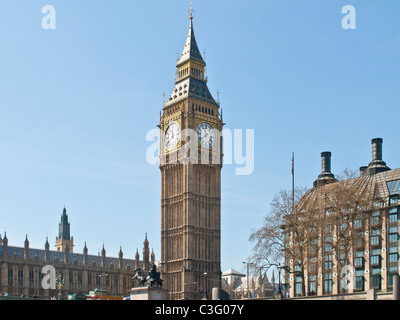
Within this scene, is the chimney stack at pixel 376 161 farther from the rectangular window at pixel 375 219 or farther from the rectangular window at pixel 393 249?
the rectangular window at pixel 393 249

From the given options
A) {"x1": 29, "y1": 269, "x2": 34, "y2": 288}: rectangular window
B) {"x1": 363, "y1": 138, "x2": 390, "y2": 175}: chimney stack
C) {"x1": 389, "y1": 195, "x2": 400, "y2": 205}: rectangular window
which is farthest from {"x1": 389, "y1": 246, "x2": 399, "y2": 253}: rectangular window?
{"x1": 29, "y1": 269, "x2": 34, "y2": 288}: rectangular window

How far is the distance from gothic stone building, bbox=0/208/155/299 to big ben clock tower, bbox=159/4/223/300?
10861mm

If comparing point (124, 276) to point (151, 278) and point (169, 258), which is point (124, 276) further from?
point (151, 278)

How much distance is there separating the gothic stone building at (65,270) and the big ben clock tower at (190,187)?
428 inches

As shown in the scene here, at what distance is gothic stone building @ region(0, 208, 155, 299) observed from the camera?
135 metres

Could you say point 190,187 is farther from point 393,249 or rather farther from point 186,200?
point 393,249

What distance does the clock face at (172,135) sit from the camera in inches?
5059

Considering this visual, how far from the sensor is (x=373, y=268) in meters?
92.0

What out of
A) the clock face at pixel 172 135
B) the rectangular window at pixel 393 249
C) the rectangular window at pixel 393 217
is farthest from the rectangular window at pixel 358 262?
the clock face at pixel 172 135

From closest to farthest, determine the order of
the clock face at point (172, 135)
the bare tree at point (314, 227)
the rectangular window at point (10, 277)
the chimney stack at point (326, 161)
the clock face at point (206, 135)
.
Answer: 1. the bare tree at point (314, 227)
2. the chimney stack at point (326, 161)
3. the clock face at point (172, 135)
4. the clock face at point (206, 135)
5. the rectangular window at point (10, 277)

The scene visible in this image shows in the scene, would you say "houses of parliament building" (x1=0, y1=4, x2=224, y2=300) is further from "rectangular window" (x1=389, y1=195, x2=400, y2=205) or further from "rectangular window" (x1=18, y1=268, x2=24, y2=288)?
"rectangular window" (x1=389, y1=195, x2=400, y2=205)

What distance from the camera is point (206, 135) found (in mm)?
130125
